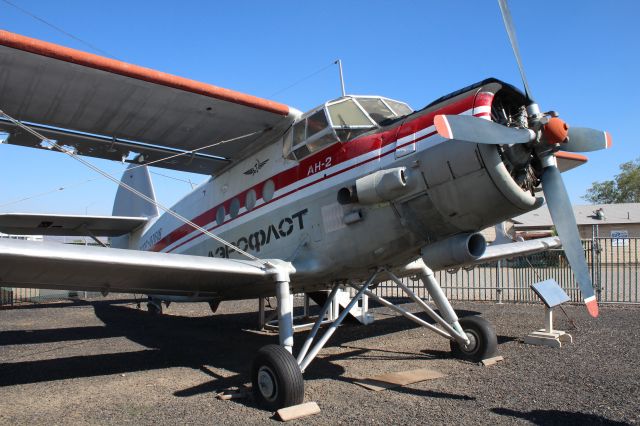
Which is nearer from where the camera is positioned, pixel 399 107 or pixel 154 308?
pixel 399 107

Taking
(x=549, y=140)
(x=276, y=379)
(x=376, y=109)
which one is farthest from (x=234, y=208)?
(x=549, y=140)

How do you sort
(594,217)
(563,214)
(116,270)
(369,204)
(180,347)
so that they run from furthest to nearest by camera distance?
1. (594,217)
2. (180,347)
3. (116,270)
4. (369,204)
5. (563,214)

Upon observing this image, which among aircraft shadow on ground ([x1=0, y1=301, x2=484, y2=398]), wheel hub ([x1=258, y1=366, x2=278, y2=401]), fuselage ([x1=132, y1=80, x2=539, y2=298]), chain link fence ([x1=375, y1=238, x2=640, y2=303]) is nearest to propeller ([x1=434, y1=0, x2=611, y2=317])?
fuselage ([x1=132, y1=80, x2=539, y2=298])

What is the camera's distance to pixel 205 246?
8.79m

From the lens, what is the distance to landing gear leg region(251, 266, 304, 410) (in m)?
5.19

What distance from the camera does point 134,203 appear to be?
13.7 m

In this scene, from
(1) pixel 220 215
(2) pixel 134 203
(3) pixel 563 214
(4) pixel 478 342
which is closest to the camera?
(3) pixel 563 214

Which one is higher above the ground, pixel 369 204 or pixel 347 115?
pixel 347 115

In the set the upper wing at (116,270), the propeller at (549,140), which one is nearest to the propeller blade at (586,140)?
the propeller at (549,140)

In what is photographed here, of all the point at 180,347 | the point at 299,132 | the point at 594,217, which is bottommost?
the point at 180,347

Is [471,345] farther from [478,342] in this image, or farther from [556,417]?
[556,417]

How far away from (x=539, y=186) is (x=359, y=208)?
212 cm

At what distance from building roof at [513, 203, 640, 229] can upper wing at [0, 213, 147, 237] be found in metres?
40.4

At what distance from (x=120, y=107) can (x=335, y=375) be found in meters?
4.77
